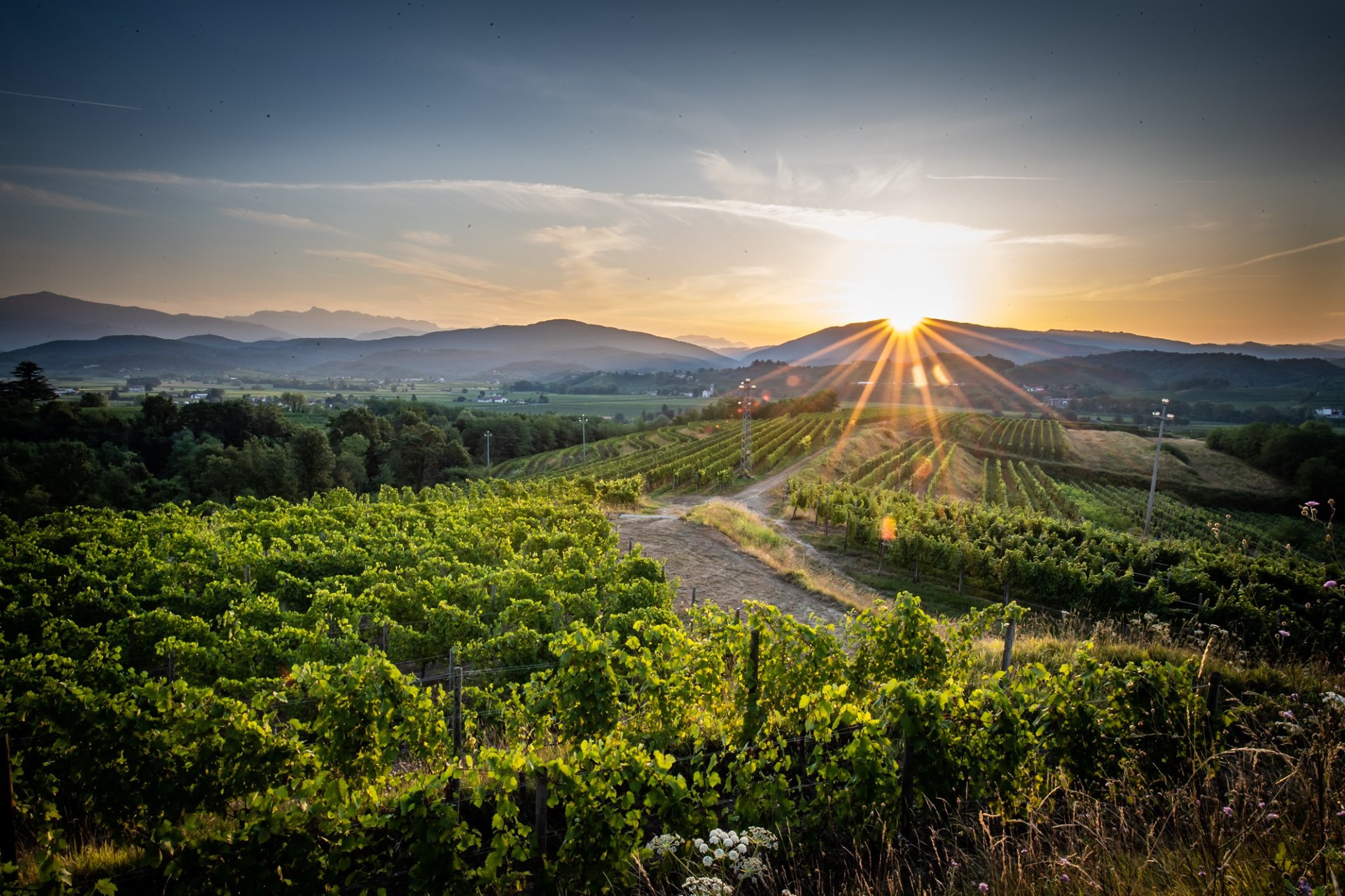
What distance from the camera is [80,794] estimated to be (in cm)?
573

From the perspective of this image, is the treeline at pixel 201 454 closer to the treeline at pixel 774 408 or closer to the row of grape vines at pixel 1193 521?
Result: the treeline at pixel 774 408

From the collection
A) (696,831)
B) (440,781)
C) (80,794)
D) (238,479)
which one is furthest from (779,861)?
(238,479)

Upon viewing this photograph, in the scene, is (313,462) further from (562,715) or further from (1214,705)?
(1214,705)

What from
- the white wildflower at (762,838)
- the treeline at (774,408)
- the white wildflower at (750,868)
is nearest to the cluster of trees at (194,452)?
the treeline at (774,408)

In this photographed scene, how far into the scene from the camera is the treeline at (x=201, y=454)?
159 feet

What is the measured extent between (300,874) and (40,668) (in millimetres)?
6394

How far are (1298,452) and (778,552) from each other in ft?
242

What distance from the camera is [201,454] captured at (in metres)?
56.9

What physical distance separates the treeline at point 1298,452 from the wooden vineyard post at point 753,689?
68.7 m

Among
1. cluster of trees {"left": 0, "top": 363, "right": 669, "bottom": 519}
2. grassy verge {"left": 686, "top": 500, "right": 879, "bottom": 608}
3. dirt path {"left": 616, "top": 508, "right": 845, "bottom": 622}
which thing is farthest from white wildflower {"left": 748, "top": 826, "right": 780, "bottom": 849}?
cluster of trees {"left": 0, "top": 363, "right": 669, "bottom": 519}

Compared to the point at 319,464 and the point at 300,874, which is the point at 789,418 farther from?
the point at 300,874

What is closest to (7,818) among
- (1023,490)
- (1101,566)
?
(1101,566)

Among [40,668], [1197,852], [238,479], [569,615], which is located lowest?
[238,479]

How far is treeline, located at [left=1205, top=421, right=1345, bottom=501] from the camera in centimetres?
5525
